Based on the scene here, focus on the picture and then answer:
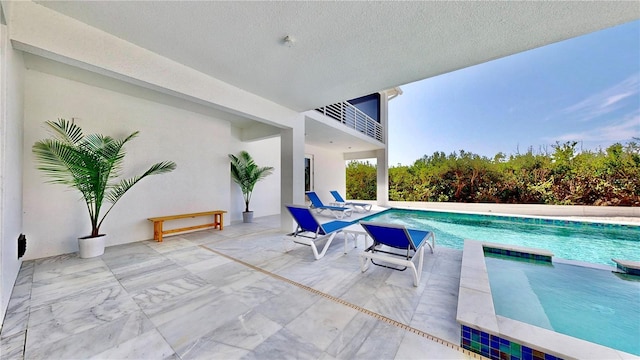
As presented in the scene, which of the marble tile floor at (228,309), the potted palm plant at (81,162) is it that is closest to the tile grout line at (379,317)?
the marble tile floor at (228,309)

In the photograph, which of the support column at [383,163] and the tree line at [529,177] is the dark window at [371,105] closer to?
the support column at [383,163]

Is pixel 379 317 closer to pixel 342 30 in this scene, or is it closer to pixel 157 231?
pixel 342 30

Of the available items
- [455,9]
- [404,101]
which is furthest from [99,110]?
[404,101]

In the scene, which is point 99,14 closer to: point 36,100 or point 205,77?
point 205,77

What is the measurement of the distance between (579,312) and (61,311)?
18.7 ft

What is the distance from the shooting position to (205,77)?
12.7 feet

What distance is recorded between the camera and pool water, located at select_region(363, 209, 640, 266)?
4797mm

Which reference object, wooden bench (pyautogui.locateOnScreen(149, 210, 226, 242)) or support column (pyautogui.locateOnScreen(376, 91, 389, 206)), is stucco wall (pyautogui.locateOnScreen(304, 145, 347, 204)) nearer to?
support column (pyautogui.locateOnScreen(376, 91, 389, 206))

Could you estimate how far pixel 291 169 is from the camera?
5836 mm

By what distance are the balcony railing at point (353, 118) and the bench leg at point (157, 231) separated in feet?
17.7

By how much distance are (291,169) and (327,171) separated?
6822mm

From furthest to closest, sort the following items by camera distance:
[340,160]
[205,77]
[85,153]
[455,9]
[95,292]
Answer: [340,160]
[205,77]
[85,153]
[95,292]
[455,9]

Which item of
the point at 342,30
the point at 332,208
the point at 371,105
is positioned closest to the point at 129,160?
the point at 342,30

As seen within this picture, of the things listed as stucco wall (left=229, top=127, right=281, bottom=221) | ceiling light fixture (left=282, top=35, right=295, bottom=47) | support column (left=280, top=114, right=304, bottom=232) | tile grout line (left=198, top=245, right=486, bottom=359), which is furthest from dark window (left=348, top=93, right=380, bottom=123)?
tile grout line (left=198, top=245, right=486, bottom=359)
